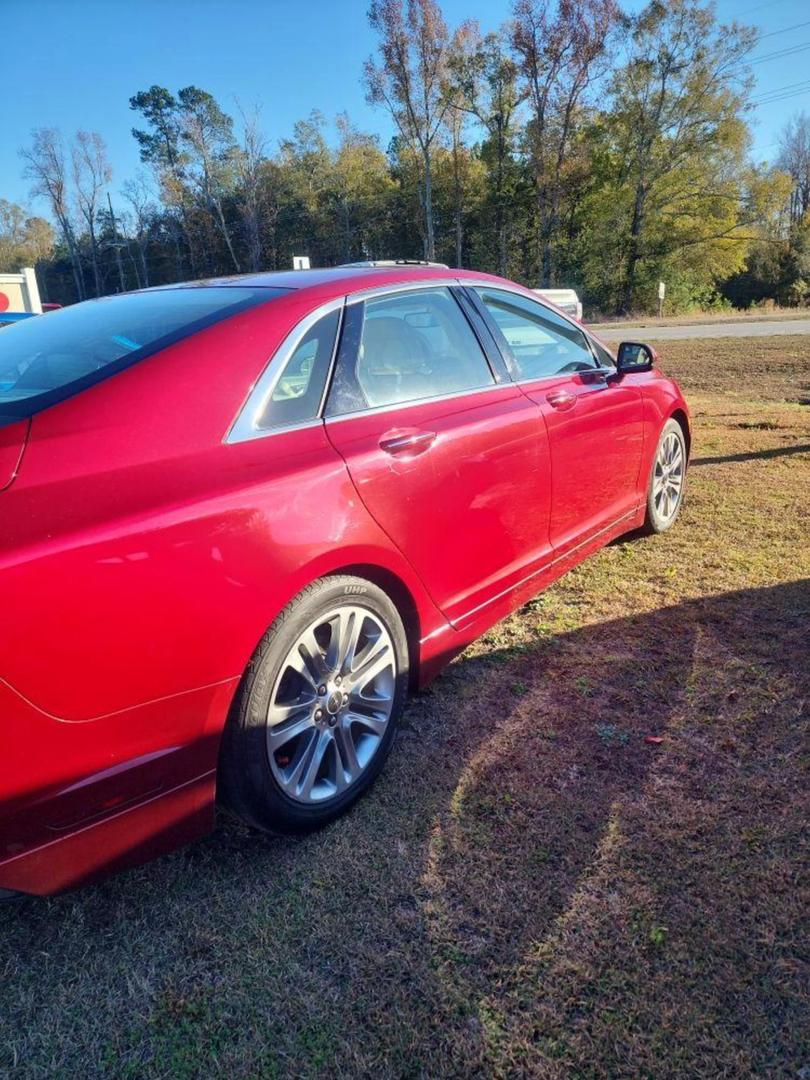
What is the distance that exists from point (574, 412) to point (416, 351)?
37.3 inches

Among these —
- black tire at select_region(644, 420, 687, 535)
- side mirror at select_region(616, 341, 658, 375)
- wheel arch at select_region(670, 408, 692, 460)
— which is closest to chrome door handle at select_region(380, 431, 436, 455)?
side mirror at select_region(616, 341, 658, 375)

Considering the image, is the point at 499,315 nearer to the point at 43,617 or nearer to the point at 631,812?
the point at 631,812

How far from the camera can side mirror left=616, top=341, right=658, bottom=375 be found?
383cm

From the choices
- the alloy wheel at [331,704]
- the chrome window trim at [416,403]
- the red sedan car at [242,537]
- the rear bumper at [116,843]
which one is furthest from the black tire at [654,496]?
the rear bumper at [116,843]

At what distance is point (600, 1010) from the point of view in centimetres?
163

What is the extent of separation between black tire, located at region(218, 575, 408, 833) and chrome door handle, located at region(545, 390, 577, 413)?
4.59ft

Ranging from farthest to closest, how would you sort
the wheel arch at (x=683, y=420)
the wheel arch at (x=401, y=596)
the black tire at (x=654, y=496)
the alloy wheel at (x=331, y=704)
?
the wheel arch at (x=683, y=420)
the black tire at (x=654, y=496)
the wheel arch at (x=401, y=596)
the alloy wheel at (x=331, y=704)

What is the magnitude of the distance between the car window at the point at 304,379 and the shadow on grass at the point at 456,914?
4.14 feet

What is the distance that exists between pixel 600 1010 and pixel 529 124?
4059cm

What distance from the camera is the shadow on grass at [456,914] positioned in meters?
1.60

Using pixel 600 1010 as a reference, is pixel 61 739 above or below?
above

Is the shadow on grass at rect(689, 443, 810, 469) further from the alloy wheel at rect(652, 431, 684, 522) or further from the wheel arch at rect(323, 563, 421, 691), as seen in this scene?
the wheel arch at rect(323, 563, 421, 691)

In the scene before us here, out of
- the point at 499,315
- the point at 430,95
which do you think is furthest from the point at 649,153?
the point at 499,315

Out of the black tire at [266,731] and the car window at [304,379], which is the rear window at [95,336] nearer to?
the car window at [304,379]
